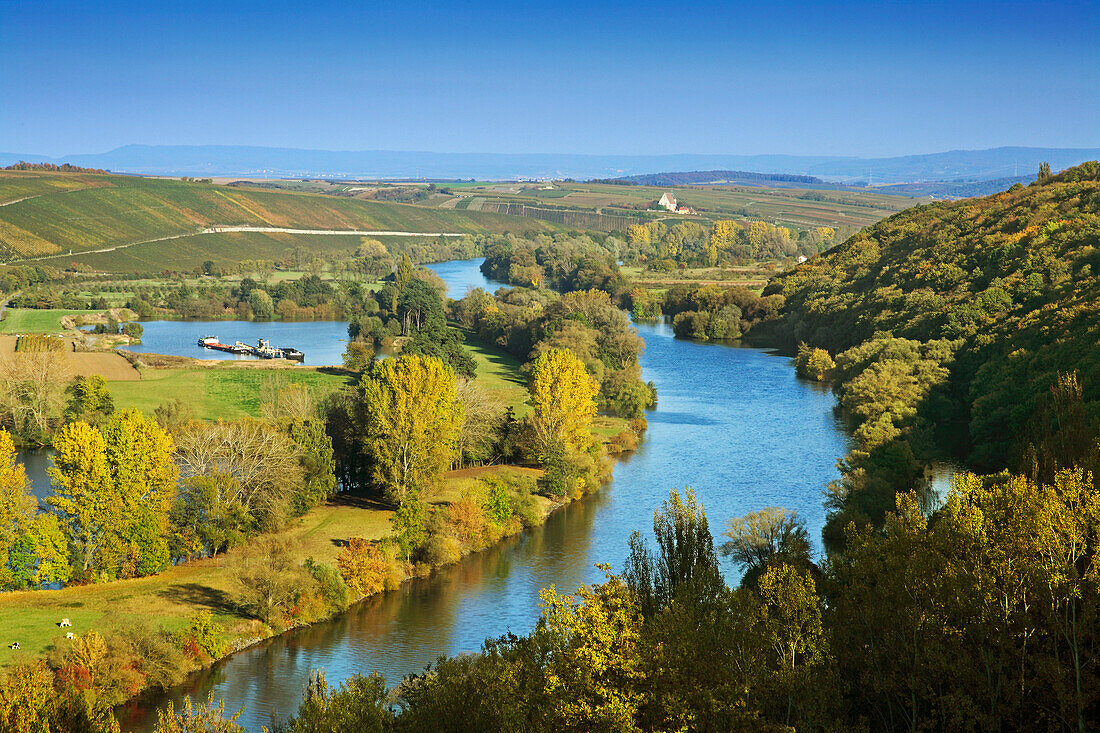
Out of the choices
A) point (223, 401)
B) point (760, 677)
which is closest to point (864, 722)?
point (760, 677)

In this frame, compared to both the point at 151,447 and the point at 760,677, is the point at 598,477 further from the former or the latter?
the point at 760,677

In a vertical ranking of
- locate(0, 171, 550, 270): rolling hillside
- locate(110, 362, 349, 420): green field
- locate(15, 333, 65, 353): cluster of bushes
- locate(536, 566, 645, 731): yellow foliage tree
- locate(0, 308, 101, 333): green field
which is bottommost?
locate(110, 362, 349, 420): green field

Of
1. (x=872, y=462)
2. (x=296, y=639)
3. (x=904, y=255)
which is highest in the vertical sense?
(x=904, y=255)

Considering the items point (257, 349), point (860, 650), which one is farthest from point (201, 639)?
point (257, 349)

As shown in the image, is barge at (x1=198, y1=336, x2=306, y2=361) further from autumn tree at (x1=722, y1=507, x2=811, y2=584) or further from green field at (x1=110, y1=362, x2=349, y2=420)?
autumn tree at (x1=722, y1=507, x2=811, y2=584)

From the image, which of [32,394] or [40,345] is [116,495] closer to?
[32,394]

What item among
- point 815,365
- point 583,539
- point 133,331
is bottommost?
point 583,539

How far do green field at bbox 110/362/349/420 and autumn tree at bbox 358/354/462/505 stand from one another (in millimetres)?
16882

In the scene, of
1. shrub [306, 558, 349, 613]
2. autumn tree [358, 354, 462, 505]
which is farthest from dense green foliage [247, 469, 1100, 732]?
autumn tree [358, 354, 462, 505]

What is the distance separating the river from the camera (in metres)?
33.5

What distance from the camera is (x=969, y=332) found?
2724 inches

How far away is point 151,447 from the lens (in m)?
40.2

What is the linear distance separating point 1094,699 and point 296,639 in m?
26.1

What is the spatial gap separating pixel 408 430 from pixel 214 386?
28.0 metres
